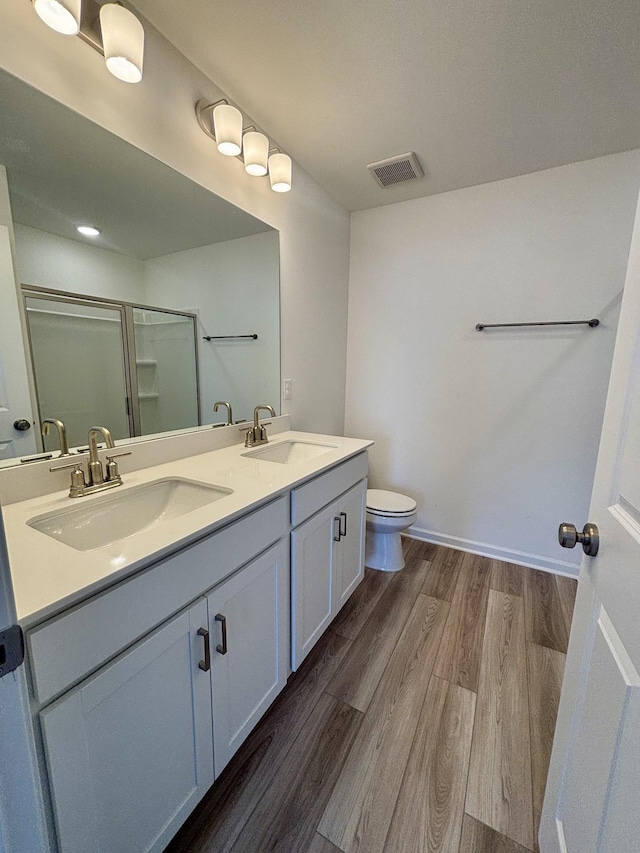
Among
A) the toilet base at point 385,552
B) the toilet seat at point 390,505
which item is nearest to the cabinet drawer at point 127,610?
the toilet seat at point 390,505

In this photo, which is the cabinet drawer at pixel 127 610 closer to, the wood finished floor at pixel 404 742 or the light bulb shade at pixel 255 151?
the wood finished floor at pixel 404 742

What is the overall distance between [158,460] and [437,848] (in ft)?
4.67

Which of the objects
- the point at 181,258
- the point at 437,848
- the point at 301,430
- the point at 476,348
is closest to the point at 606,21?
the point at 476,348

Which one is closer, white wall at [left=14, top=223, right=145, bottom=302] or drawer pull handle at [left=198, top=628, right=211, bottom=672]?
drawer pull handle at [left=198, top=628, right=211, bottom=672]

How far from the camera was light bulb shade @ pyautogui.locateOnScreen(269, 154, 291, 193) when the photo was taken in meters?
1.58

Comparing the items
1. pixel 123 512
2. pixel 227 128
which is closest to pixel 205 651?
pixel 123 512

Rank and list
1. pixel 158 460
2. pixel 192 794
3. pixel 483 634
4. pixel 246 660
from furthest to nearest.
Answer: pixel 483 634, pixel 158 460, pixel 246 660, pixel 192 794

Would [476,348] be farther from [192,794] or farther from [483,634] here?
[192,794]

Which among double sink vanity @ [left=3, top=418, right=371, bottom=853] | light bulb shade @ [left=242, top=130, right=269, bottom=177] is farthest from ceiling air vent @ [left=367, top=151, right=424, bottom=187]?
double sink vanity @ [left=3, top=418, right=371, bottom=853]

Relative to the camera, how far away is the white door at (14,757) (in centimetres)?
37

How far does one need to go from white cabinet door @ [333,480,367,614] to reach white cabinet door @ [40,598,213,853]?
0.78 m

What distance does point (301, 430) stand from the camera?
2193 millimetres

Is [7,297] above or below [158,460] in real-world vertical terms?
above

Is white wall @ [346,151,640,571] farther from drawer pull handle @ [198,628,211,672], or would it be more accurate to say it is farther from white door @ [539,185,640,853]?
drawer pull handle @ [198,628,211,672]
